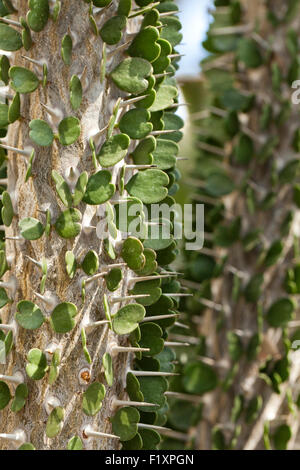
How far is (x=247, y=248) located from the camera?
843 mm

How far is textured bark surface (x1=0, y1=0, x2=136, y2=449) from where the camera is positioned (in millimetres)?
454

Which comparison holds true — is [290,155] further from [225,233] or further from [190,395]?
[190,395]

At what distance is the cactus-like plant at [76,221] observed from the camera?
1.48 feet

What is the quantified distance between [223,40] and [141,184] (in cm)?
50

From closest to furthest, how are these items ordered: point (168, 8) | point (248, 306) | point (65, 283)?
point (65, 283)
point (168, 8)
point (248, 306)

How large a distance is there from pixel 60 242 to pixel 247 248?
1.42 feet

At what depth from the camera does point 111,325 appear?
467 millimetres

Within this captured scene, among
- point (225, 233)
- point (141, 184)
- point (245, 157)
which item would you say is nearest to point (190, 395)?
point (225, 233)

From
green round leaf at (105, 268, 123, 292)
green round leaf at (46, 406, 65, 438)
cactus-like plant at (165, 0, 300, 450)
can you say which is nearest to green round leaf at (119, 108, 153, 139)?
green round leaf at (105, 268, 123, 292)

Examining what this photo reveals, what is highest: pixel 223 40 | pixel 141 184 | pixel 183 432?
pixel 223 40

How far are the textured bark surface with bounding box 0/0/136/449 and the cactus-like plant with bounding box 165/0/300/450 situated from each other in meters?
0.37

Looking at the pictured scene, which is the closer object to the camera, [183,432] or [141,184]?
[141,184]

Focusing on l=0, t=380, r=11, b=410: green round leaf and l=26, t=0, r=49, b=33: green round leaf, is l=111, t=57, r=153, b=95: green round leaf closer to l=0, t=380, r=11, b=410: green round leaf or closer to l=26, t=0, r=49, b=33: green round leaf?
l=26, t=0, r=49, b=33: green round leaf

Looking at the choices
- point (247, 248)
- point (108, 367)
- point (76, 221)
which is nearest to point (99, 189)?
point (76, 221)
